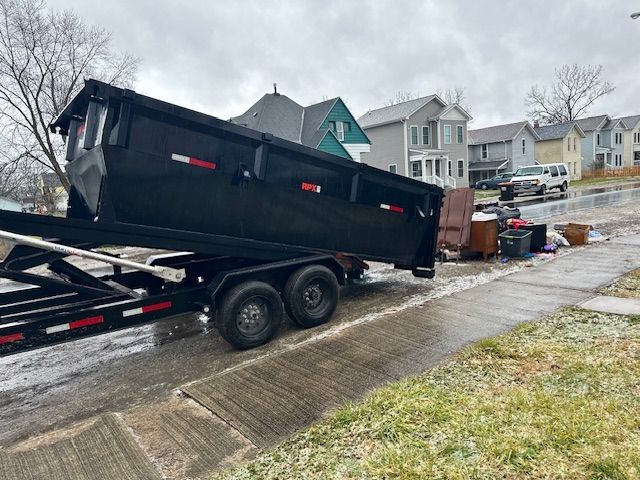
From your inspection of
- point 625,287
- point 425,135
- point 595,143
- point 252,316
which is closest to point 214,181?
point 252,316

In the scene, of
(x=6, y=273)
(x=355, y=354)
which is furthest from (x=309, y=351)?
(x=6, y=273)

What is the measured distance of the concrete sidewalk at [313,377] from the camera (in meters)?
3.19

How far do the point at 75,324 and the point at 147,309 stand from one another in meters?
0.68

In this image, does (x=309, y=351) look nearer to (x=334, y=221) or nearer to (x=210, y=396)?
(x=210, y=396)

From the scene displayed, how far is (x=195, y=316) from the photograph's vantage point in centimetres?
649

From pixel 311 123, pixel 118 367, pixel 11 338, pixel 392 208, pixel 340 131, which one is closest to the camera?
pixel 11 338

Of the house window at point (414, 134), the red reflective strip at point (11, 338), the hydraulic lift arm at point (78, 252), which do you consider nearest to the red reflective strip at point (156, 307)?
the hydraulic lift arm at point (78, 252)

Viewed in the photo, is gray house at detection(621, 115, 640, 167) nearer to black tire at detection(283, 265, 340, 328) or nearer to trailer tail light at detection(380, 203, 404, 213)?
trailer tail light at detection(380, 203, 404, 213)

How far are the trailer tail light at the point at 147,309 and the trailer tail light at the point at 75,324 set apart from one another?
238 mm

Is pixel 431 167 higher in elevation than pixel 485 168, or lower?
lower

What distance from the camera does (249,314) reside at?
5012 millimetres

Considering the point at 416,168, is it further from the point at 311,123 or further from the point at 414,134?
the point at 311,123

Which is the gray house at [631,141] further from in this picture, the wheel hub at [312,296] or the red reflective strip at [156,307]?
the red reflective strip at [156,307]

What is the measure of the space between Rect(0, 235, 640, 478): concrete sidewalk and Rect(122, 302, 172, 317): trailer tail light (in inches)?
→ 37.5
